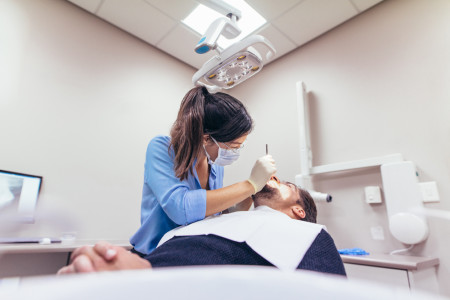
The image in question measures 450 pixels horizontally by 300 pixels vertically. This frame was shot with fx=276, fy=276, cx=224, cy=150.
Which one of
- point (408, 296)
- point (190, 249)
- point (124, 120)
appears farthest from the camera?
point (124, 120)

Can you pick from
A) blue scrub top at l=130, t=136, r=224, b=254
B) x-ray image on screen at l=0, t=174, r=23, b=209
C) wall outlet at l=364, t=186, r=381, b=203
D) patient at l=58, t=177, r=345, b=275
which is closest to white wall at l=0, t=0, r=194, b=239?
x-ray image on screen at l=0, t=174, r=23, b=209

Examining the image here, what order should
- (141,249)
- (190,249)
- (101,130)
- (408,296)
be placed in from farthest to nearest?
(101,130) → (141,249) → (190,249) → (408,296)

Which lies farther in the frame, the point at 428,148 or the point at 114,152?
the point at 114,152

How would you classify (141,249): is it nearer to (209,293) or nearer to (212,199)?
(212,199)

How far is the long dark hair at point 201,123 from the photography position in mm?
982

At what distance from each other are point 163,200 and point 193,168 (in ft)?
0.60

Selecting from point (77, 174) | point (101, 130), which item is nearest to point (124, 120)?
point (101, 130)

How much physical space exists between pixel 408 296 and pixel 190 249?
1.78 ft

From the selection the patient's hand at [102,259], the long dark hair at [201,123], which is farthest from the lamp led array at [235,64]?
the patient's hand at [102,259]

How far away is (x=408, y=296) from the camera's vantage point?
16 centimetres

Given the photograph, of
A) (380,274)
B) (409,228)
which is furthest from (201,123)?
(409,228)

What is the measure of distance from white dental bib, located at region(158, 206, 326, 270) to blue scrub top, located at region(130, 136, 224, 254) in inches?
2.4

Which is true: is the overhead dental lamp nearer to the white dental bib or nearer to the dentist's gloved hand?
the dentist's gloved hand

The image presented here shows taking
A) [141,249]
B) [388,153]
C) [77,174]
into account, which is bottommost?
[141,249]
